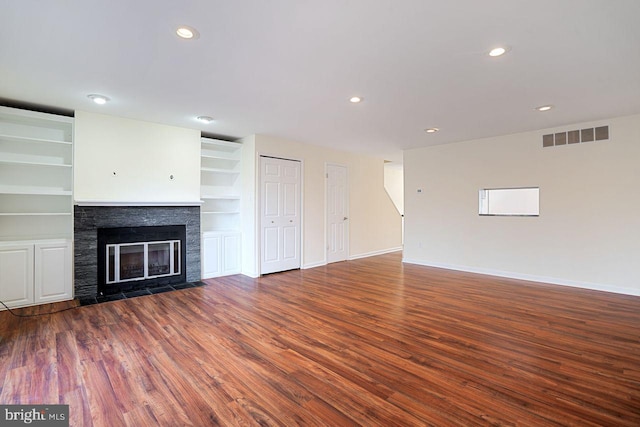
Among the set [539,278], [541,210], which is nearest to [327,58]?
[541,210]

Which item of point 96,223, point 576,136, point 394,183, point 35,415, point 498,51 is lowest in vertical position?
point 35,415

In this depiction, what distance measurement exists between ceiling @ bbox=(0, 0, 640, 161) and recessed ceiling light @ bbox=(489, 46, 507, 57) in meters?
0.06

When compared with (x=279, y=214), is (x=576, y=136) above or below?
above

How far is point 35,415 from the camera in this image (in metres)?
1.82

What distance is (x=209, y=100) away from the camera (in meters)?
3.65

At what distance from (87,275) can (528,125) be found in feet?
22.7

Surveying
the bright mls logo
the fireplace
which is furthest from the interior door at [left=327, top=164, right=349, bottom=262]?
the bright mls logo

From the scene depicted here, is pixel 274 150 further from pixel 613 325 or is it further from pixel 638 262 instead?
pixel 638 262

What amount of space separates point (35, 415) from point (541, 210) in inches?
A: 254

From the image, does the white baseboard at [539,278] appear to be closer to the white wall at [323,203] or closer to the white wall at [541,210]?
the white wall at [541,210]

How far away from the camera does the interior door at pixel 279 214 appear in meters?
5.49

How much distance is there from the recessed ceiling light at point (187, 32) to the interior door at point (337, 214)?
4546 mm

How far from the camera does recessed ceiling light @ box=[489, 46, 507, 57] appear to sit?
2.44 meters

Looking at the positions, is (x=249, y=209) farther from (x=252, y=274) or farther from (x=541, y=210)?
(x=541, y=210)
